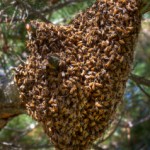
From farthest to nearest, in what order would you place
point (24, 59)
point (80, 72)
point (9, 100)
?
1. point (24, 59)
2. point (9, 100)
3. point (80, 72)

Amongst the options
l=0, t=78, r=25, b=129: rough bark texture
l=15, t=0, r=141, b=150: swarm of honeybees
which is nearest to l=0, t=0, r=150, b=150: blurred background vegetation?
l=0, t=78, r=25, b=129: rough bark texture

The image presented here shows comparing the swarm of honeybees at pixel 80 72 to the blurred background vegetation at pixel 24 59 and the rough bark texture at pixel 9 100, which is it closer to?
the rough bark texture at pixel 9 100

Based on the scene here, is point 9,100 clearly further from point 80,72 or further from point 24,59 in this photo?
point 24,59

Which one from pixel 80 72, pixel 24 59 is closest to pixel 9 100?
pixel 80 72

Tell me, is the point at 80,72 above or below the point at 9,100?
above

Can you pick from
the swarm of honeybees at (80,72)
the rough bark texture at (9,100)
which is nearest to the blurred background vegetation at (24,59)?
the rough bark texture at (9,100)

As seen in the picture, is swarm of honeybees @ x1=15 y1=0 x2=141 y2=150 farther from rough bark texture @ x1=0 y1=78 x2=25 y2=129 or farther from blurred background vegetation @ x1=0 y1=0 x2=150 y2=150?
blurred background vegetation @ x1=0 y1=0 x2=150 y2=150
